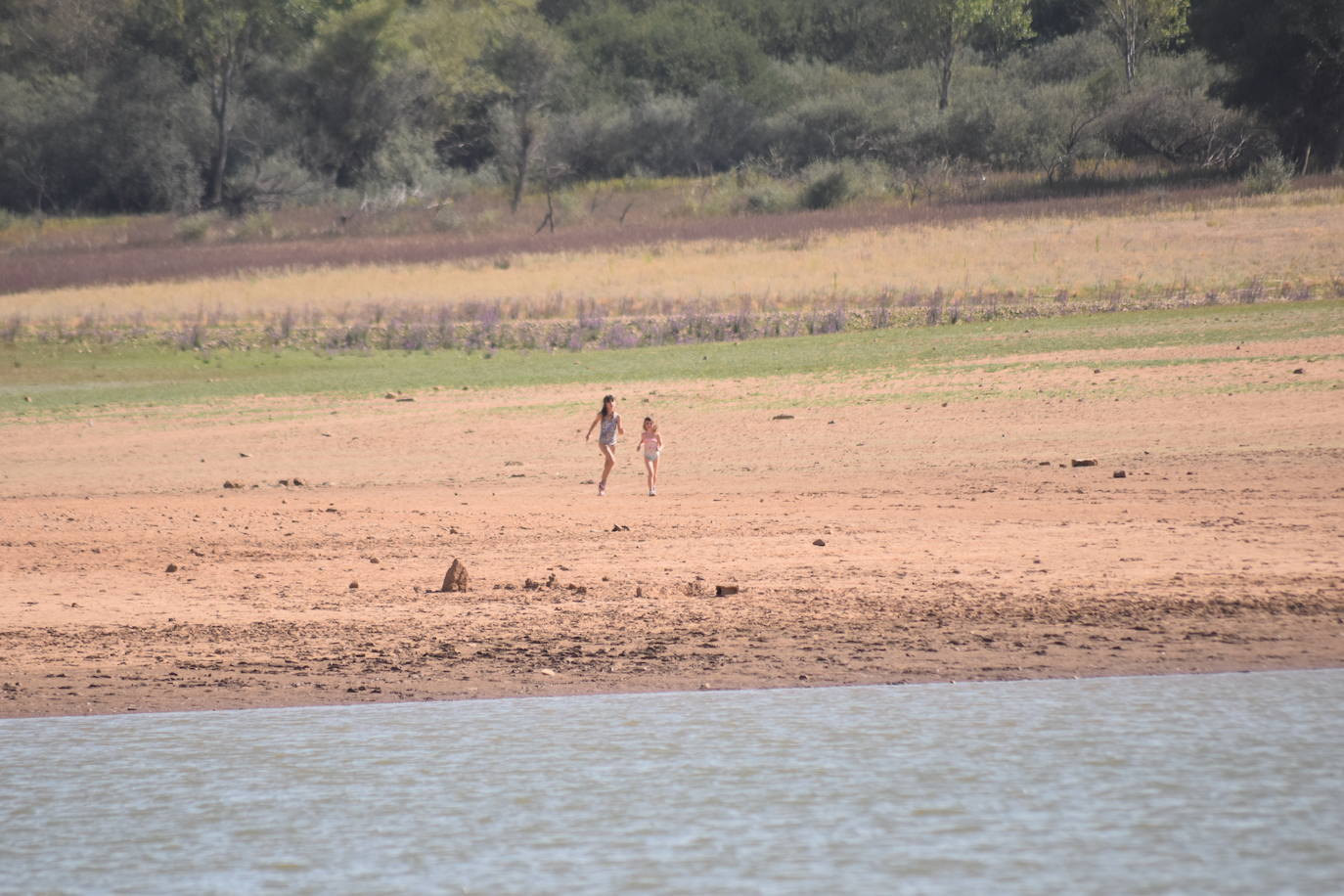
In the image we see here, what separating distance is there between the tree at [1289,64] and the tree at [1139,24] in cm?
1364

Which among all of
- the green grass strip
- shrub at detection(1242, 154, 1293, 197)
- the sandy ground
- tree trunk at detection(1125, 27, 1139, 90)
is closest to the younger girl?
the sandy ground

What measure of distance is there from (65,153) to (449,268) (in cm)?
3572

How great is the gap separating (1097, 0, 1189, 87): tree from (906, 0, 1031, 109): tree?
4.33 metres

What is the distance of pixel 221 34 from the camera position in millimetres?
71812

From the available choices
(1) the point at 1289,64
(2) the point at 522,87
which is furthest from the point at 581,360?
(2) the point at 522,87

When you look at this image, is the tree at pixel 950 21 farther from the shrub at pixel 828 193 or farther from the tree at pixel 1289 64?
the tree at pixel 1289 64

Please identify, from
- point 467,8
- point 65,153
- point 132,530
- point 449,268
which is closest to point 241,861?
point 132,530

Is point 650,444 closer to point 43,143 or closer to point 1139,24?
point 43,143

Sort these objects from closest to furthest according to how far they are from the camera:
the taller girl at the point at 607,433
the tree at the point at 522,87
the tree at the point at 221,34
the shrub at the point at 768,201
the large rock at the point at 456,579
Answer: the large rock at the point at 456,579 → the taller girl at the point at 607,433 → the shrub at the point at 768,201 → the tree at the point at 221,34 → the tree at the point at 522,87

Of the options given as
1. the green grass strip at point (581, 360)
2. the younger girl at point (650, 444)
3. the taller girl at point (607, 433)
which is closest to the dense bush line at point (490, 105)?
the green grass strip at point (581, 360)

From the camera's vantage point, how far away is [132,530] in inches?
574

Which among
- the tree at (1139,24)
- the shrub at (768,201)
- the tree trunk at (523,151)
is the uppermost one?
the tree at (1139,24)

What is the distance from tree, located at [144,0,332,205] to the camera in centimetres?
7119

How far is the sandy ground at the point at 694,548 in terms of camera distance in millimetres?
9727
